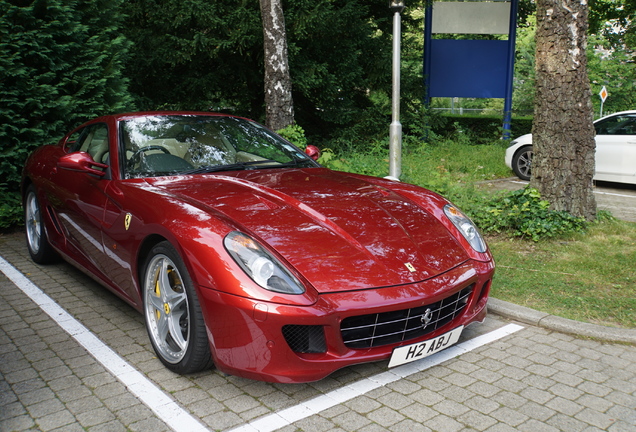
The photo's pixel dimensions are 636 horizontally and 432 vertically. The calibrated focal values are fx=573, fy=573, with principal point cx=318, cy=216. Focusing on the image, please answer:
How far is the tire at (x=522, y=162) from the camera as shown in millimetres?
10477

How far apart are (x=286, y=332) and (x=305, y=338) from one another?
107 millimetres

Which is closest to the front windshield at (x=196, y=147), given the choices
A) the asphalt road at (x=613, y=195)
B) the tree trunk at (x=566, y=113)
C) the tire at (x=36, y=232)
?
the tire at (x=36, y=232)

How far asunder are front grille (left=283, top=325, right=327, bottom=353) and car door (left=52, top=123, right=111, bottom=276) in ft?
6.02

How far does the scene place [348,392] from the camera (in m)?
3.07

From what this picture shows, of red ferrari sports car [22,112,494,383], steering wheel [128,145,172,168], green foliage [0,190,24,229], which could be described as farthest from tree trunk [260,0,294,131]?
steering wheel [128,145,172,168]

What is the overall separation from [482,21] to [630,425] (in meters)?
13.0

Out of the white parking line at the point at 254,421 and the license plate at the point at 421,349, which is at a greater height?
the license plate at the point at 421,349

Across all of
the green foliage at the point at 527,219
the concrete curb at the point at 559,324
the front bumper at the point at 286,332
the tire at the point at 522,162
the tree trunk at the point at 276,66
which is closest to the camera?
the front bumper at the point at 286,332

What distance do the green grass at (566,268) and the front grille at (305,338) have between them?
219 centimetres

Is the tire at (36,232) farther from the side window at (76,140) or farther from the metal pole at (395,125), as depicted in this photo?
the metal pole at (395,125)

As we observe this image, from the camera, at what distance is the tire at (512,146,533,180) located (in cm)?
1048

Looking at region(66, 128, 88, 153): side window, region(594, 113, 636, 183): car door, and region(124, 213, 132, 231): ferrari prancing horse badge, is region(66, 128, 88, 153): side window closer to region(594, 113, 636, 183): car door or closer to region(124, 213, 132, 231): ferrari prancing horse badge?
region(124, 213, 132, 231): ferrari prancing horse badge

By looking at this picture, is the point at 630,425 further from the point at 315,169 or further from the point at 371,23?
the point at 371,23

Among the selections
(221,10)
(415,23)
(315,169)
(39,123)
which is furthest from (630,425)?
(415,23)
